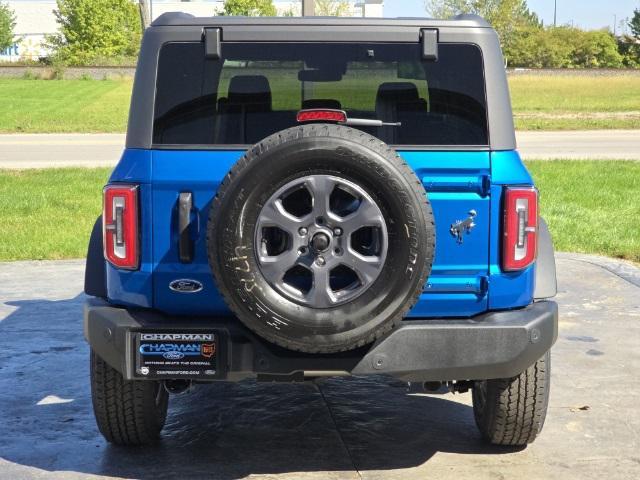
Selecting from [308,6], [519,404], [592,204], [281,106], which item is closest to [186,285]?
[281,106]

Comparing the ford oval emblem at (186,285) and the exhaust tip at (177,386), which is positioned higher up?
the ford oval emblem at (186,285)

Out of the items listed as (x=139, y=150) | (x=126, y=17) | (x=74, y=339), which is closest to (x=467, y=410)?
(x=139, y=150)

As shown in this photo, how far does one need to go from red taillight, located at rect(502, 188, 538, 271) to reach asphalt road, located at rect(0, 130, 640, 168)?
559 inches

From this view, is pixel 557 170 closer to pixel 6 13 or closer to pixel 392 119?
pixel 392 119

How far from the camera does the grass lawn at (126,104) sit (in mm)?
27234

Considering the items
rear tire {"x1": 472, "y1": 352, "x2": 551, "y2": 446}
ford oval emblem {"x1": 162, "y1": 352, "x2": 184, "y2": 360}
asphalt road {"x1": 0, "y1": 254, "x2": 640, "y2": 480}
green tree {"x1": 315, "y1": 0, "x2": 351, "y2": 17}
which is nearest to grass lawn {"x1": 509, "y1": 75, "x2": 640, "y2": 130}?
green tree {"x1": 315, "y1": 0, "x2": 351, "y2": 17}

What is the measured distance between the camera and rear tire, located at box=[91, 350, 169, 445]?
450cm

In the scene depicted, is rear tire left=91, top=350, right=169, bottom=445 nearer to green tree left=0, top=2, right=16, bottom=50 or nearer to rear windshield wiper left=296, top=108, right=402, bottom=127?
rear windshield wiper left=296, top=108, right=402, bottom=127

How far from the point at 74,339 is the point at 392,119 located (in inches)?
131

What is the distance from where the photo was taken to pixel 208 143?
4.20 metres

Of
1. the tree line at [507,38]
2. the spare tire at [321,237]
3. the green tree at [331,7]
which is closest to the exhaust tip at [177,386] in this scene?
the spare tire at [321,237]

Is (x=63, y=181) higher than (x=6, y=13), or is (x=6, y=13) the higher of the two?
(x=6, y=13)

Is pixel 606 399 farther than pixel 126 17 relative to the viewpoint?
No

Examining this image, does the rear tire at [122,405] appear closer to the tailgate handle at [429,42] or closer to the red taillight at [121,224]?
the red taillight at [121,224]
